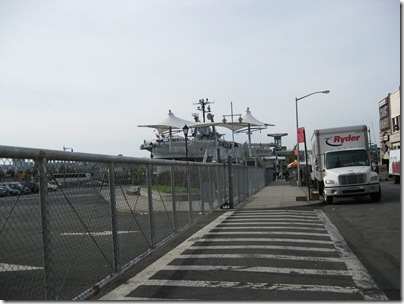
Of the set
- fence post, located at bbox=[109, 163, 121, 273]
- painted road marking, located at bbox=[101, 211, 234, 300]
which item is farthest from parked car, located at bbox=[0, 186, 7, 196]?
painted road marking, located at bbox=[101, 211, 234, 300]

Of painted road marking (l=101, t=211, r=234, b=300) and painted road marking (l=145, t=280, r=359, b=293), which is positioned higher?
painted road marking (l=101, t=211, r=234, b=300)

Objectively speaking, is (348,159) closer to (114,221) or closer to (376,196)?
(376,196)

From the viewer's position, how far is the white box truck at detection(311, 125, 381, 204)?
18734mm

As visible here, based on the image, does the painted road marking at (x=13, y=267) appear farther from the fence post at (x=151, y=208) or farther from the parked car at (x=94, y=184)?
the fence post at (x=151, y=208)

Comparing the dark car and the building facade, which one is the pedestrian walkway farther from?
the building facade

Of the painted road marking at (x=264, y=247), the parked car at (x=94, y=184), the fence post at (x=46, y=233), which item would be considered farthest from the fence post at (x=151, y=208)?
the fence post at (x=46, y=233)

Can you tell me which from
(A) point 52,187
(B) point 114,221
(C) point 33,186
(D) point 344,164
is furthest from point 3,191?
(D) point 344,164

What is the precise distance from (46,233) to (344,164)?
698 inches

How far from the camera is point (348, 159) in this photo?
2030 centimetres

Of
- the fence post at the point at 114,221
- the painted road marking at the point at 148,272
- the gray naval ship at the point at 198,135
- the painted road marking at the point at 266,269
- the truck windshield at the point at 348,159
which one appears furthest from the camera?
the gray naval ship at the point at 198,135

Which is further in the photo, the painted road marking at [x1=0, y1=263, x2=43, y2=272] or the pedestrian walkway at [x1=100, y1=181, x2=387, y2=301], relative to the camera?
the pedestrian walkway at [x1=100, y1=181, x2=387, y2=301]

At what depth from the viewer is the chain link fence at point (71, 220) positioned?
3930mm

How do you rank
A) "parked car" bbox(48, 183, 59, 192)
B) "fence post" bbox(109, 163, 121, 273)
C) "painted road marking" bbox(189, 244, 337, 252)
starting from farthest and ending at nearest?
"painted road marking" bbox(189, 244, 337, 252)
"fence post" bbox(109, 163, 121, 273)
"parked car" bbox(48, 183, 59, 192)

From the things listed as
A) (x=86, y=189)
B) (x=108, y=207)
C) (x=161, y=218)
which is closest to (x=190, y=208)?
(x=161, y=218)
